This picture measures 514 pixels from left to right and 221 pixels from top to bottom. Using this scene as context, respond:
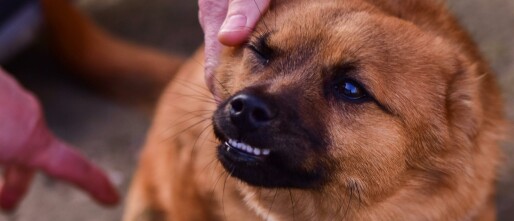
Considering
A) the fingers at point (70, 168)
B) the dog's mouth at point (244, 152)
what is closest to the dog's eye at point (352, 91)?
the dog's mouth at point (244, 152)

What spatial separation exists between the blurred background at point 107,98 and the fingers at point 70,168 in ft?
1.77

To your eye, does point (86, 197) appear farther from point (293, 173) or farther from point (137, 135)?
point (293, 173)

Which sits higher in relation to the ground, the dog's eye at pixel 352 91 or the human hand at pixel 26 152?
the dog's eye at pixel 352 91

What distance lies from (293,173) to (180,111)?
88 cm

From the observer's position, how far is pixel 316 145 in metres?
1.92

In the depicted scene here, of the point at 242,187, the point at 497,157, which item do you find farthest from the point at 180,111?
the point at 497,157

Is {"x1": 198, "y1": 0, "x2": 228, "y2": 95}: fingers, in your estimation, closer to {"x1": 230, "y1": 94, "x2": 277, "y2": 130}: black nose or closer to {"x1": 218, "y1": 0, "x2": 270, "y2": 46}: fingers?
{"x1": 218, "y1": 0, "x2": 270, "y2": 46}: fingers

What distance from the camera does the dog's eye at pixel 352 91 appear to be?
6.48 ft

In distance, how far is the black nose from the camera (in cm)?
182

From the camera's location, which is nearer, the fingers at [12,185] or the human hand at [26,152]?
the human hand at [26,152]

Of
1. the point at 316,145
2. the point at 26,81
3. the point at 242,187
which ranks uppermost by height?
the point at 316,145

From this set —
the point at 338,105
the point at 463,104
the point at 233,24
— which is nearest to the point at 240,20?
the point at 233,24

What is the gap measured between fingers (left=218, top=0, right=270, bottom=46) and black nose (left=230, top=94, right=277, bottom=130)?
12.1 inches

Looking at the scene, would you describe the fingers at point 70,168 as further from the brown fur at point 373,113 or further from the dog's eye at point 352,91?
the dog's eye at point 352,91
